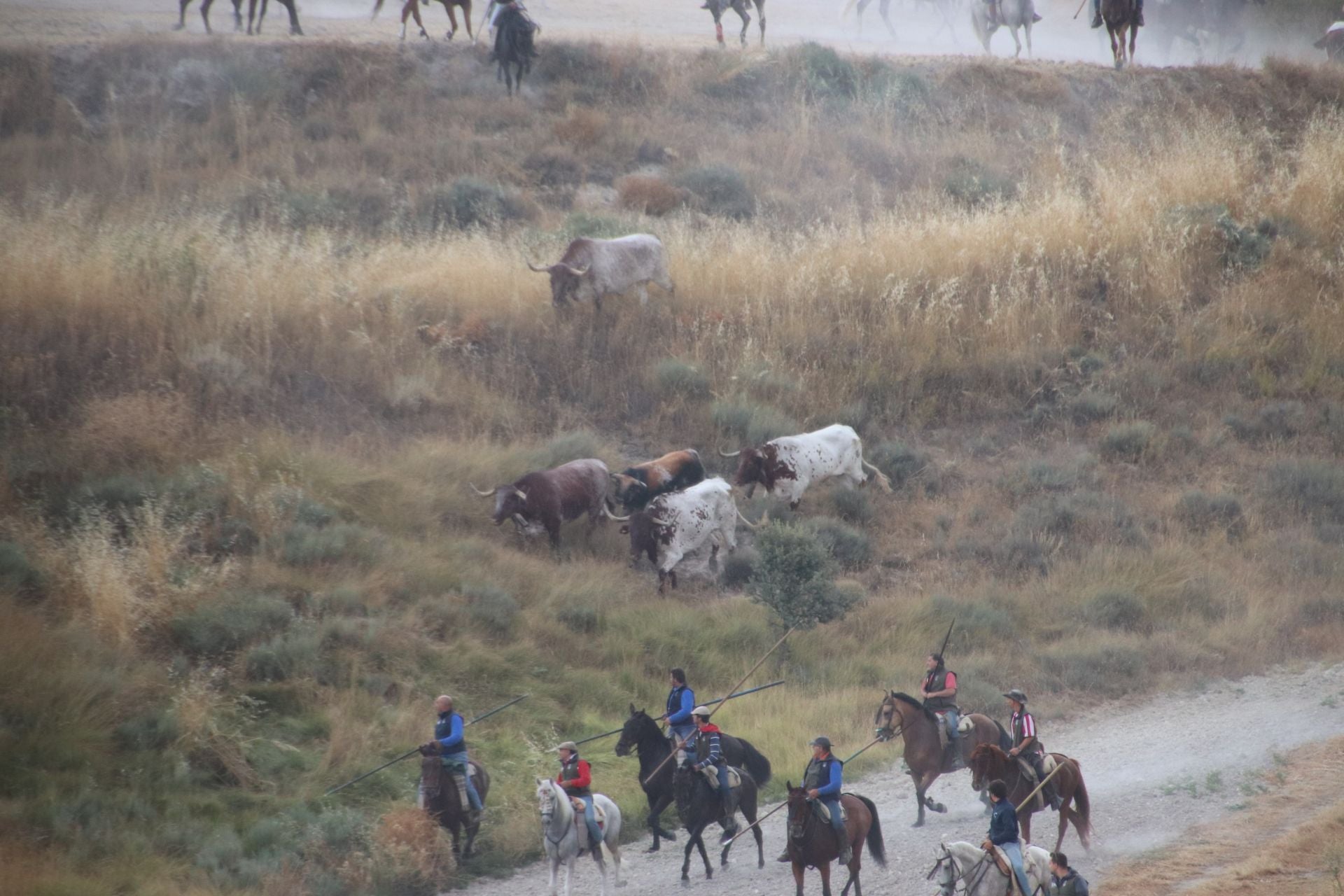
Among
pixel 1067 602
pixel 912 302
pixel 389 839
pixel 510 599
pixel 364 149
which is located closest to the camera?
pixel 389 839

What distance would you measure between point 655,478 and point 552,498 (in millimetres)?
1668

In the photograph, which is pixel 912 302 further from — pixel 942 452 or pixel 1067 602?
pixel 1067 602

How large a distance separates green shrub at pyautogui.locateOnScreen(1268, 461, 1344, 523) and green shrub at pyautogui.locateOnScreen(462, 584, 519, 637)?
10932mm

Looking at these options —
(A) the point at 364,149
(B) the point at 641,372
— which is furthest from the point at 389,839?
(A) the point at 364,149

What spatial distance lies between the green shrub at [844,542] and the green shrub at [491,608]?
4298 mm

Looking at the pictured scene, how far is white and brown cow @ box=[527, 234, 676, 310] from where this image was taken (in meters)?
18.0

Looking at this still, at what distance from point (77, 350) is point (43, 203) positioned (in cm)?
501

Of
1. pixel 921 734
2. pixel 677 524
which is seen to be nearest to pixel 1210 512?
pixel 677 524

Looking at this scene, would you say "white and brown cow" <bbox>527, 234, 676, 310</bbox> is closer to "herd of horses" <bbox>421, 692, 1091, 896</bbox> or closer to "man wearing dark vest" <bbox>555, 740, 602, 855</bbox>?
"herd of horses" <bbox>421, 692, 1091, 896</bbox>

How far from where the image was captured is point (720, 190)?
24.3 m

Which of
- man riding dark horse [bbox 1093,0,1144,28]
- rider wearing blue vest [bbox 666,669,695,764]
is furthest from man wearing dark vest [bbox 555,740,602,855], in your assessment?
man riding dark horse [bbox 1093,0,1144,28]

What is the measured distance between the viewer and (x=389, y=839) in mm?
8906

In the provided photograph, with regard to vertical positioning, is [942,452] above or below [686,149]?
below

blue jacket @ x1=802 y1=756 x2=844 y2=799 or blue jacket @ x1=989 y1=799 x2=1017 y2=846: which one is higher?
blue jacket @ x1=989 y1=799 x2=1017 y2=846
